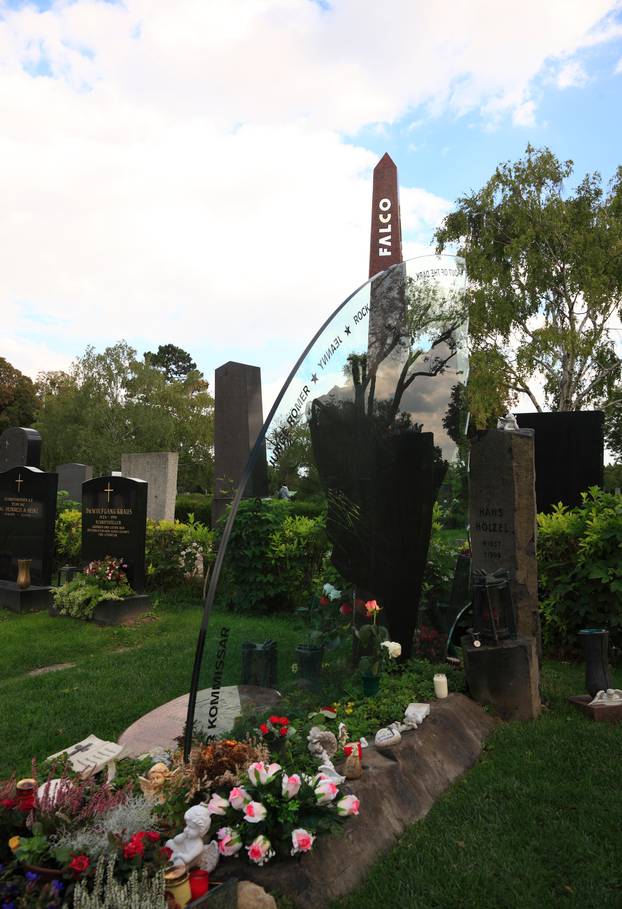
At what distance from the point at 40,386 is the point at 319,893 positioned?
4656cm

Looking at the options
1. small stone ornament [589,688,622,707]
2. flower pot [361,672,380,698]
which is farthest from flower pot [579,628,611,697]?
flower pot [361,672,380,698]

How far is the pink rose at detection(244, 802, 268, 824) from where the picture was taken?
7.35ft

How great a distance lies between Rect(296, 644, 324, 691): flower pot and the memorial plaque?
268 inches

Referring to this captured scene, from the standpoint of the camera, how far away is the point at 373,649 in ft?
13.1

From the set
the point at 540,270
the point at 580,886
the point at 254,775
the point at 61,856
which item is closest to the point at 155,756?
the point at 254,775

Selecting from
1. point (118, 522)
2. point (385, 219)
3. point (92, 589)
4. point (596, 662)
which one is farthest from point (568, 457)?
point (385, 219)

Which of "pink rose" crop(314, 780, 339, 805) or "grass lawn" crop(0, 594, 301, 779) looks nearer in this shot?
"pink rose" crop(314, 780, 339, 805)

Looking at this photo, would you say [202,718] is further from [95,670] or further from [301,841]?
[95,670]

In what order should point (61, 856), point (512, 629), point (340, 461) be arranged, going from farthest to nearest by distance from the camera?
point (512, 629), point (340, 461), point (61, 856)

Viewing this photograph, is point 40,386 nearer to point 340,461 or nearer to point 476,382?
point 476,382

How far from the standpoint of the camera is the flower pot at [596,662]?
4.27 m

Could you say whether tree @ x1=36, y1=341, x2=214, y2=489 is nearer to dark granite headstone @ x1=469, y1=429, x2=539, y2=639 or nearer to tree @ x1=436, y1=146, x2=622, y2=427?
tree @ x1=436, y1=146, x2=622, y2=427

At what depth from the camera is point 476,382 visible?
19.6 m

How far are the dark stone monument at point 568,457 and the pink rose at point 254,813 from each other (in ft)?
24.0
